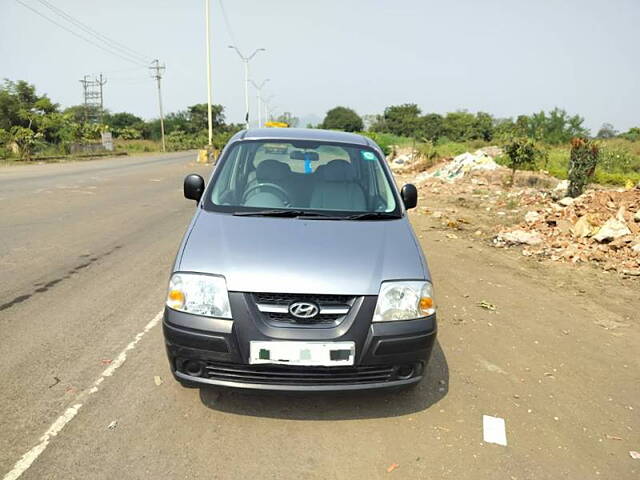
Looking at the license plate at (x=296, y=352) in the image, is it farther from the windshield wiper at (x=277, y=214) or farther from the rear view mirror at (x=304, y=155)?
the rear view mirror at (x=304, y=155)

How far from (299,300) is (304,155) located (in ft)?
6.47

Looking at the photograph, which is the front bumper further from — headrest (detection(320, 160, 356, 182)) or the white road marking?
headrest (detection(320, 160, 356, 182))

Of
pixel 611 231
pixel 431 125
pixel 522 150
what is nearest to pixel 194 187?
pixel 611 231

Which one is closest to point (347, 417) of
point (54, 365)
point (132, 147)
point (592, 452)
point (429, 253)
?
point (592, 452)

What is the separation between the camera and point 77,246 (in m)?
7.68

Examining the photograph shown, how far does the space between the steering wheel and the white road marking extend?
1.53 meters

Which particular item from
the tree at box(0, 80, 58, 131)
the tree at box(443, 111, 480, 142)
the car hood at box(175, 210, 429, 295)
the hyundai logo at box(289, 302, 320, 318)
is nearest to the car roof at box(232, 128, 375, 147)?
the car hood at box(175, 210, 429, 295)

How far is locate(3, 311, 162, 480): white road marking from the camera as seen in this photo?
2594 millimetres

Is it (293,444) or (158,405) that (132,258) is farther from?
(293,444)

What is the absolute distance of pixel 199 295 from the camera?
2.93 m

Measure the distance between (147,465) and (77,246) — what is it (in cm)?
583

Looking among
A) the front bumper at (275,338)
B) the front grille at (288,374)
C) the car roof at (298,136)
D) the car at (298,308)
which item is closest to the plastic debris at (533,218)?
the car roof at (298,136)

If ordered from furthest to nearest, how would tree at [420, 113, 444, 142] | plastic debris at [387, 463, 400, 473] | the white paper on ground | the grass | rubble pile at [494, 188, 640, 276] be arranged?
1. tree at [420, 113, 444, 142]
2. the grass
3. rubble pile at [494, 188, 640, 276]
4. the white paper on ground
5. plastic debris at [387, 463, 400, 473]

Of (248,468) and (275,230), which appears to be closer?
(248,468)
